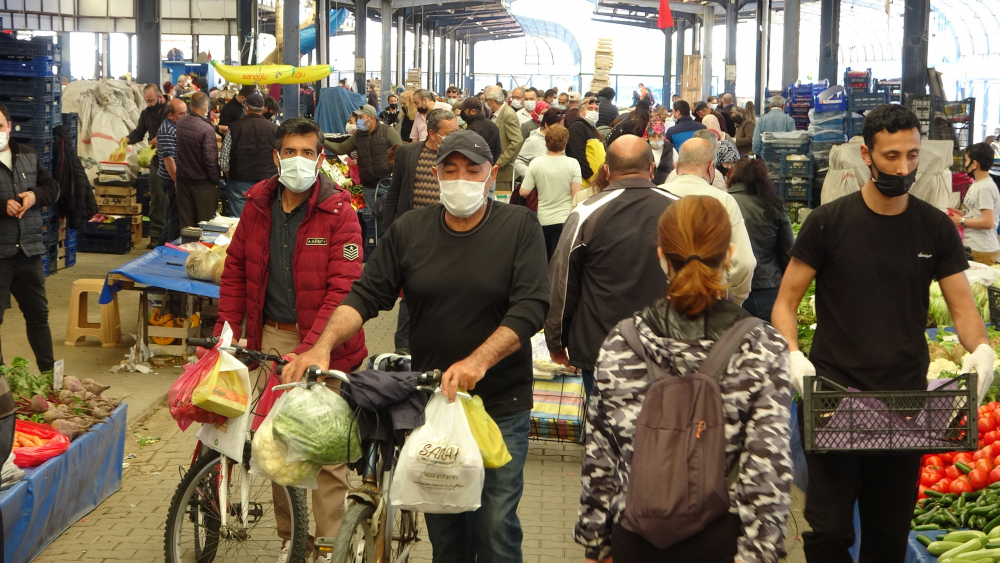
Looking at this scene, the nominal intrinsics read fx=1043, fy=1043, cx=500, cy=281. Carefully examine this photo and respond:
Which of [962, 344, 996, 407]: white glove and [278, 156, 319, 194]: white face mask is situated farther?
[278, 156, 319, 194]: white face mask

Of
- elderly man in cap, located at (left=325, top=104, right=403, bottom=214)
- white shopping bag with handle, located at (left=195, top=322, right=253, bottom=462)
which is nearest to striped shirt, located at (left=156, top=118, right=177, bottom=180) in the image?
elderly man in cap, located at (left=325, top=104, right=403, bottom=214)

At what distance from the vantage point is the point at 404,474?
3082 millimetres

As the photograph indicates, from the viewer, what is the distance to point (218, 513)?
13.9ft

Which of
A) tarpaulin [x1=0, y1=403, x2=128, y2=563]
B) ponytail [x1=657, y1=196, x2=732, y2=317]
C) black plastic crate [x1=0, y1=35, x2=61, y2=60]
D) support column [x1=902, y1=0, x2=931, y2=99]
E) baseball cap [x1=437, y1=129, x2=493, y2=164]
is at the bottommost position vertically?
tarpaulin [x1=0, y1=403, x2=128, y2=563]

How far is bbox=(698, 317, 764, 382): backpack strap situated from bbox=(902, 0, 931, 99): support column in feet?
40.7

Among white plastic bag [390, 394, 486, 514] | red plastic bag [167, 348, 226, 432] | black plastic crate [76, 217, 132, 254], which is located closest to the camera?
white plastic bag [390, 394, 486, 514]

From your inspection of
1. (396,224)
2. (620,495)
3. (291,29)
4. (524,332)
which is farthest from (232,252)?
(291,29)

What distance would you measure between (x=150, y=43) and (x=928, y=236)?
19831 mm

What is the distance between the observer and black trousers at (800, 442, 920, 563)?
3365mm

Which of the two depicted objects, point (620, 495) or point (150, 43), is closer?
point (620, 495)

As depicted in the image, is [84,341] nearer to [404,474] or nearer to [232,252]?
[232,252]

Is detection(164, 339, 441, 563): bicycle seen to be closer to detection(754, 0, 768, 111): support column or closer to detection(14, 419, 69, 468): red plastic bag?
detection(14, 419, 69, 468): red plastic bag

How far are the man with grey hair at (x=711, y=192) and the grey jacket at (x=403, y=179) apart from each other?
2.56 metres

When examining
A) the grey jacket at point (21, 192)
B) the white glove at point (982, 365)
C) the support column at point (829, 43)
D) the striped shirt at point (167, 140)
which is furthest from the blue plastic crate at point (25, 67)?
the support column at point (829, 43)
